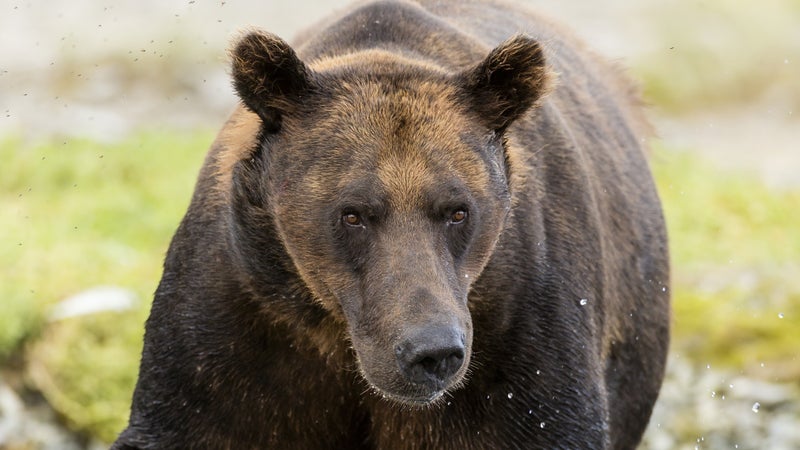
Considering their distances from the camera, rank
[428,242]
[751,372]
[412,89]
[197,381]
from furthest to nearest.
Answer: [751,372] → [197,381] → [412,89] → [428,242]

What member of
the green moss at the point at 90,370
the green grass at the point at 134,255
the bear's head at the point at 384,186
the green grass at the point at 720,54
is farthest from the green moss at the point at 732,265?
the green grass at the point at 720,54

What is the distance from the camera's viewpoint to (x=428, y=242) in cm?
489

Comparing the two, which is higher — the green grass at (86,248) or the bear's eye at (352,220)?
the bear's eye at (352,220)

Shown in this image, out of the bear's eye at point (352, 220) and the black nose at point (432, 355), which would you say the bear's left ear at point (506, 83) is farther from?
the black nose at point (432, 355)

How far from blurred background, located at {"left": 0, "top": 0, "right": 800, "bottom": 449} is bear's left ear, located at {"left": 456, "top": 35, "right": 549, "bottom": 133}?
89 centimetres

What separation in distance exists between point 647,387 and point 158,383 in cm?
257

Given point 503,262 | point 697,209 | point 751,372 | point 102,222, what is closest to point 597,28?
point 697,209

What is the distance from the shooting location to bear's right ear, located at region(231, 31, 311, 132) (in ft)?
16.6

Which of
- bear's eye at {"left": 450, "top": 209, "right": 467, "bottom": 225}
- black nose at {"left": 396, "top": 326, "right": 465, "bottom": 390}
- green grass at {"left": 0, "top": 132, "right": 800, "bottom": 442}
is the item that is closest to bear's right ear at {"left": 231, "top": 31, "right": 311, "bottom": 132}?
bear's eye at {"left": 450, "top": 209, "right": 467, "bottom": 225}

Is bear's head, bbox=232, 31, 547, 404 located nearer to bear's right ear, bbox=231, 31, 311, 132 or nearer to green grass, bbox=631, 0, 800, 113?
bear's right ear, bbox=231, 31, 311, 132

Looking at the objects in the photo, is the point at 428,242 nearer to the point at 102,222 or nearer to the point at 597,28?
the point at 102,222

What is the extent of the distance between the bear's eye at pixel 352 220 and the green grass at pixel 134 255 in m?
4.81

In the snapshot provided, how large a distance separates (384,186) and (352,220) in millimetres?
170

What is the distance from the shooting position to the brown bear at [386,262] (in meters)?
4.93
